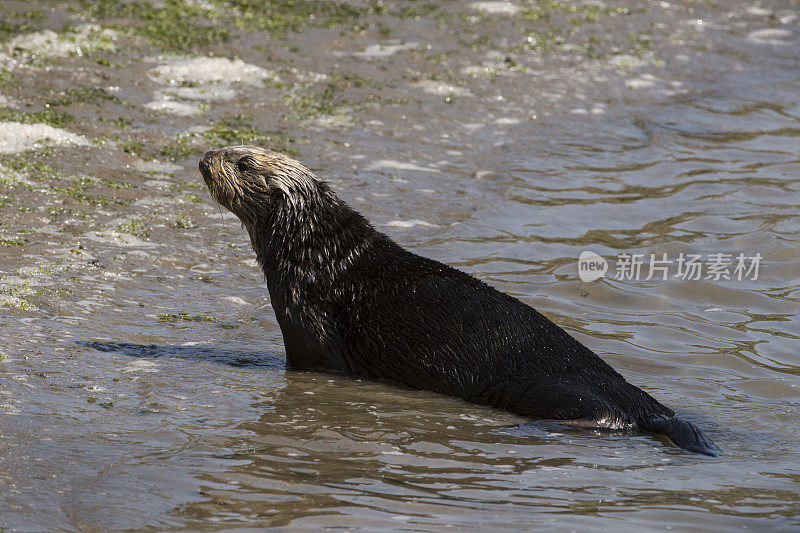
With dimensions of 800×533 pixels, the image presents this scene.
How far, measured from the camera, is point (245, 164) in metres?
6.86

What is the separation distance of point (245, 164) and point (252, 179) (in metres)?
0.12

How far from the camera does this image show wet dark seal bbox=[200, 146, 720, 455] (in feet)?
19.0

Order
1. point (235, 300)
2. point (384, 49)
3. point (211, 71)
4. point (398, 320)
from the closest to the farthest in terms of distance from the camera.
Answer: point (398, 320) → point (235, 300) → point (211, 71) → point (384, 49)

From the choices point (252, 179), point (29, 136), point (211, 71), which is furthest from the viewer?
point (211, 71)

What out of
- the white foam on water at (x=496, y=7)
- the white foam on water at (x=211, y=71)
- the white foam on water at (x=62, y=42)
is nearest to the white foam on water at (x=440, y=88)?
the white foam on water at (x=211, y=71)

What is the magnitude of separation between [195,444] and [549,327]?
2209mm

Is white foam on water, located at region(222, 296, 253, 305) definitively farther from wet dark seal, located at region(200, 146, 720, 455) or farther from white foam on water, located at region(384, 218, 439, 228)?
white foam on water, located at region(384, 218, 439, 228)

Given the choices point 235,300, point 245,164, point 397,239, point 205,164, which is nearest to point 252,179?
point 245,164

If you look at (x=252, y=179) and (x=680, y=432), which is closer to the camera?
(x=680, y=432)

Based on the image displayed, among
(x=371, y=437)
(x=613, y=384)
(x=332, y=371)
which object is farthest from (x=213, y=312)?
(x=613, y=384)

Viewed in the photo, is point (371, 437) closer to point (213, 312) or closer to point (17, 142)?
point (213, 312)

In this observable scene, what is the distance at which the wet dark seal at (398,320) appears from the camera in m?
5.80

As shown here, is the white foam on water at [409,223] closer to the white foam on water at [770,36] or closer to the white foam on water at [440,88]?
the white foam on water at [440,88]

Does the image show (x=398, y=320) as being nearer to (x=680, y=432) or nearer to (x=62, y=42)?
(x=680, y=432)
